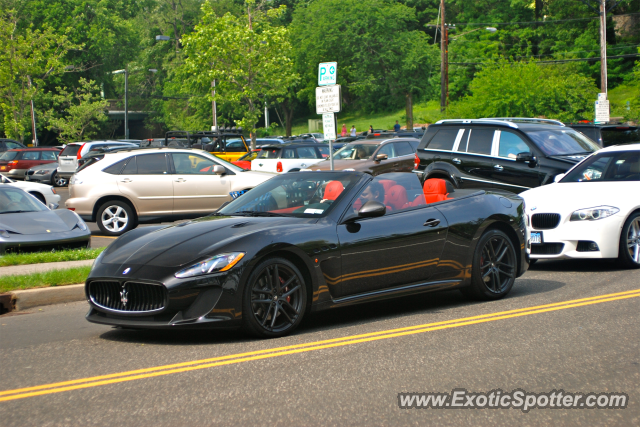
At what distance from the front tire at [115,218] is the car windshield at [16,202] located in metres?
2.13

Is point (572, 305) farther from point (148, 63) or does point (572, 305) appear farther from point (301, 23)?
point (148, 63)

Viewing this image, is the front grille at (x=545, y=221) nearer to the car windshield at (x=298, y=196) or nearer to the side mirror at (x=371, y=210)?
the car windshield at (x=298, y=196)

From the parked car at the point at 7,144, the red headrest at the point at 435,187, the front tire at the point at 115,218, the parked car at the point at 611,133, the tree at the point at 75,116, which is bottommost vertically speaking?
the front tire at the point at 115,218

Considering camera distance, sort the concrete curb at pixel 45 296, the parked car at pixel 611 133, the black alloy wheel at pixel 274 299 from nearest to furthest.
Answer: the black alloy wheel at pixel 274 299, the concrete curb at pixel 45 296, the parked car at pixel 611 133

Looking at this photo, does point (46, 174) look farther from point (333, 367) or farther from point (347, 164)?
point (333, 367)

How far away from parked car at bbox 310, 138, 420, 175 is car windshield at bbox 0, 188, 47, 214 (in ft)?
27.3

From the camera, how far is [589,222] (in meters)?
9.51

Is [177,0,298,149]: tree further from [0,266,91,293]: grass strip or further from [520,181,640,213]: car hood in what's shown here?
[0,266,91,293]: grass strip

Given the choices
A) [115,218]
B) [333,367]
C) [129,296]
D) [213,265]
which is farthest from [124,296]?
[115,218]

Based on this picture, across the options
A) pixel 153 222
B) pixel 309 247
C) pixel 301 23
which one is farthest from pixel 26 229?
pixel 301 23

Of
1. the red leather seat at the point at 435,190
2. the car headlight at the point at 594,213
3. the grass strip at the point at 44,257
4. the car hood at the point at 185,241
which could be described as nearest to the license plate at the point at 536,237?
the car headlight at the point at 594,213

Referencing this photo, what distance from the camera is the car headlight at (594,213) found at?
951 centimetres

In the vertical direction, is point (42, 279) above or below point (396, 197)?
below

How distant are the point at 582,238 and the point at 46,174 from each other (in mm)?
27816
